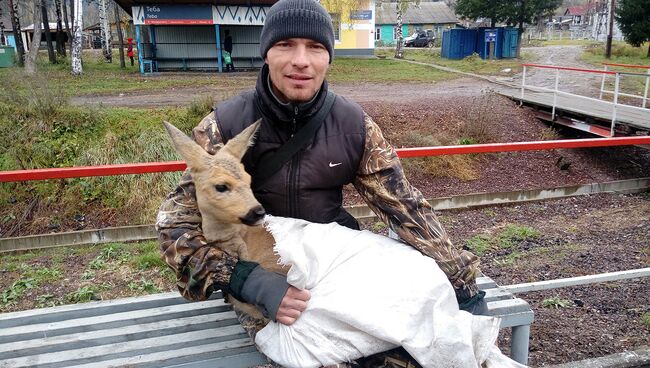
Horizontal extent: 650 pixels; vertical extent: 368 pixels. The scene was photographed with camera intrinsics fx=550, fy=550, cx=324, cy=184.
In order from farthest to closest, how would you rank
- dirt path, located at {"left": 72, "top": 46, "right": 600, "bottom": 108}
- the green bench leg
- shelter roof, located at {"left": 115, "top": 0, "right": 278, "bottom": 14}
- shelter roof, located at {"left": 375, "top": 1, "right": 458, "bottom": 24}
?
shelter roof, located at {"left": 375, "top": 1, "right": 458, "bottom": 24} < shelter roof, located at {"left": 115, "top": 0, "right": 278, "bottom": 14} < dirt path, located at {"left": 72, "top": 46, "right": 600, "bottom": 108} < the green bench leg

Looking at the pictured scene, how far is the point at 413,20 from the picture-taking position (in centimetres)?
6016

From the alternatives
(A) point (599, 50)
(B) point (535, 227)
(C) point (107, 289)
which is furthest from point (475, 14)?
(C) point (107, 289)

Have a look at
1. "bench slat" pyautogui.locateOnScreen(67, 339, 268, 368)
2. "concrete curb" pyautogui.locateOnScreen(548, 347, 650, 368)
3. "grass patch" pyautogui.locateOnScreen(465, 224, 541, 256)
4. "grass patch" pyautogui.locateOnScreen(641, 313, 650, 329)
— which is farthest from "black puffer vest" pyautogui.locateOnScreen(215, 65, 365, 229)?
"grass patch" pyautogui.locateOnScreen(465, 224, 541, 256)

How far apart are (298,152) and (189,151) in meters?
0.51

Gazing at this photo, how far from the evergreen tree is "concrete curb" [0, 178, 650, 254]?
25.3 m

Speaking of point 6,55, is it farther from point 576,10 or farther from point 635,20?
point 576,10

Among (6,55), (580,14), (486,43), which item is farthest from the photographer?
(580,14)

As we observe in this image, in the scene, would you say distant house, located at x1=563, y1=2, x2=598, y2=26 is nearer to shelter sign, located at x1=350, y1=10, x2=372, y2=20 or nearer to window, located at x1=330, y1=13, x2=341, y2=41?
shelter sign, located at x1=350, y1=10, x2=372, y2=20

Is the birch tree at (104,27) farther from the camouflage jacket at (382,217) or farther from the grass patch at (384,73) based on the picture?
the camouflage jacket at (382,217)

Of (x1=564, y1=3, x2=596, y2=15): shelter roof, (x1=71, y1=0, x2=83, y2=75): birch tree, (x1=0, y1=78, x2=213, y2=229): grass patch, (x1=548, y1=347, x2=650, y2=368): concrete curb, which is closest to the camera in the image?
(x1=548, y1=347, x2=650, y2=368): concrete curb

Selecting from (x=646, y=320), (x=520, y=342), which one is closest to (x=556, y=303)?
(x=646, y=320)

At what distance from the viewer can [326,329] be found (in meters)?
2.25

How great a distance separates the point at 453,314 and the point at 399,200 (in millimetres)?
620

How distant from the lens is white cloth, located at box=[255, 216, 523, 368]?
224cm
